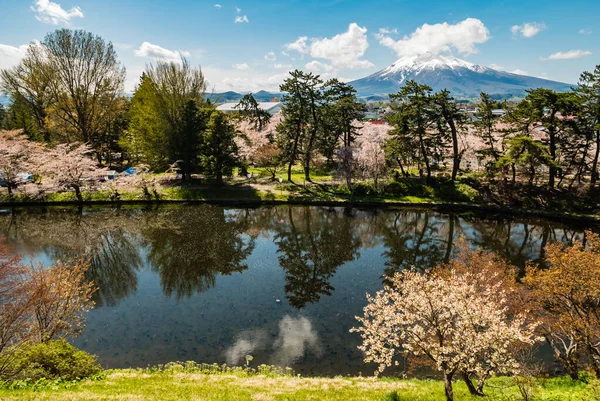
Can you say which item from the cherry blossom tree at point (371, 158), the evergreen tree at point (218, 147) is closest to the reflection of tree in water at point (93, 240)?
the evergreen tree at point (218, 147)

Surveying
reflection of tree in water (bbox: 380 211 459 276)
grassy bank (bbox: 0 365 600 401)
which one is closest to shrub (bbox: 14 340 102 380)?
grassy bank (bbox: 0 365 600 401)

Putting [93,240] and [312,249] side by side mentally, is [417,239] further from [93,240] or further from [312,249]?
[93,240]

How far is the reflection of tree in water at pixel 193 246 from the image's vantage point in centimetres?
2244

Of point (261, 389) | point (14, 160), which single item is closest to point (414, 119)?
point (261, 389)

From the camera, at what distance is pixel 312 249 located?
2805cm

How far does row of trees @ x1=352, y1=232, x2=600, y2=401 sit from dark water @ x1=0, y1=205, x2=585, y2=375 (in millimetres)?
5534

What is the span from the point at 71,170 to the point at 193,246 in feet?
77.5

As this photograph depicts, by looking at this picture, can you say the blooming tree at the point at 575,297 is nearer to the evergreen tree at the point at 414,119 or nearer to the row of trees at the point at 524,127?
the row of trees at the point at 524,127

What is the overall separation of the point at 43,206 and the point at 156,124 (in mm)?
16928

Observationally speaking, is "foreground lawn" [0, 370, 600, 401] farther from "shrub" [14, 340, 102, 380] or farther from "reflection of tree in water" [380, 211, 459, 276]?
"reflection of tree in water" [380, 211, 459, 276]

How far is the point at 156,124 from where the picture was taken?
150 ft

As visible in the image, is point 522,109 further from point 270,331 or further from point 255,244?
point 270,331

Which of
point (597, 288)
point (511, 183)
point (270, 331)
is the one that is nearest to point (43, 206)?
point (270, 331)

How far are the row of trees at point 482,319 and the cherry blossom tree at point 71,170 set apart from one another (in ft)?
135
